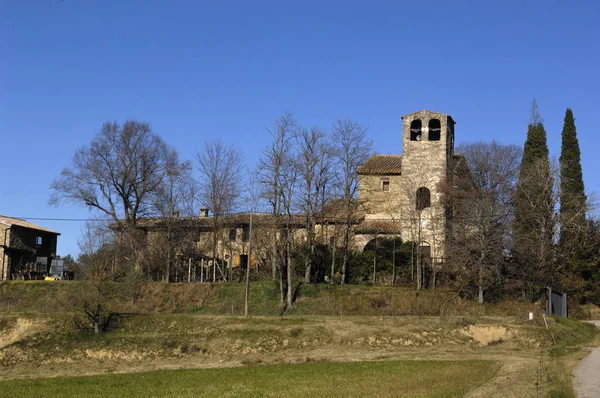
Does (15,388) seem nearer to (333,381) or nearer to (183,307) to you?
(333,381)

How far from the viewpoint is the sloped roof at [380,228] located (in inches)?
2315

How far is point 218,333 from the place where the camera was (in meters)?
38.9

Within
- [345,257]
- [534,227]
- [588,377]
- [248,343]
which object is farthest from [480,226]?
[588,377]

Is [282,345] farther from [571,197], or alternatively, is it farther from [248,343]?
[571,197]

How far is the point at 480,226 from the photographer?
159 feet

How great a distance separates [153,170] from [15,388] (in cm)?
3961

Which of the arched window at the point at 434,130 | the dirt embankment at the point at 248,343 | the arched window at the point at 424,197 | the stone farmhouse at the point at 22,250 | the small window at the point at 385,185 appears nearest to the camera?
the dirt embankment at the point at 248,343

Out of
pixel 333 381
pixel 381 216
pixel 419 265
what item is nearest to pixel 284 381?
pixel 333 381

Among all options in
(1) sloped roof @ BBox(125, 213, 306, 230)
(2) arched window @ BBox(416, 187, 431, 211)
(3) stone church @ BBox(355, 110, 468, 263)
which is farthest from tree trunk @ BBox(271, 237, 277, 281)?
(2) arched window @ BBox(416, 187, 431, 211)

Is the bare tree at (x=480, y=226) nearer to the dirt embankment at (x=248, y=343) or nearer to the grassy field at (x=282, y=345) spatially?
the grassy field at (x=282, y=345)

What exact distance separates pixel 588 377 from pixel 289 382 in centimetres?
1036

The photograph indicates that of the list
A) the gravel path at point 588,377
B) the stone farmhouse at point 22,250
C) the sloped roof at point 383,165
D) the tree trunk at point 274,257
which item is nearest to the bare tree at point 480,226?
the sloped roof at point 383,165

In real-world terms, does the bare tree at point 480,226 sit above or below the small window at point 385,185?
below

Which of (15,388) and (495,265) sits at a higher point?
(495,265)
